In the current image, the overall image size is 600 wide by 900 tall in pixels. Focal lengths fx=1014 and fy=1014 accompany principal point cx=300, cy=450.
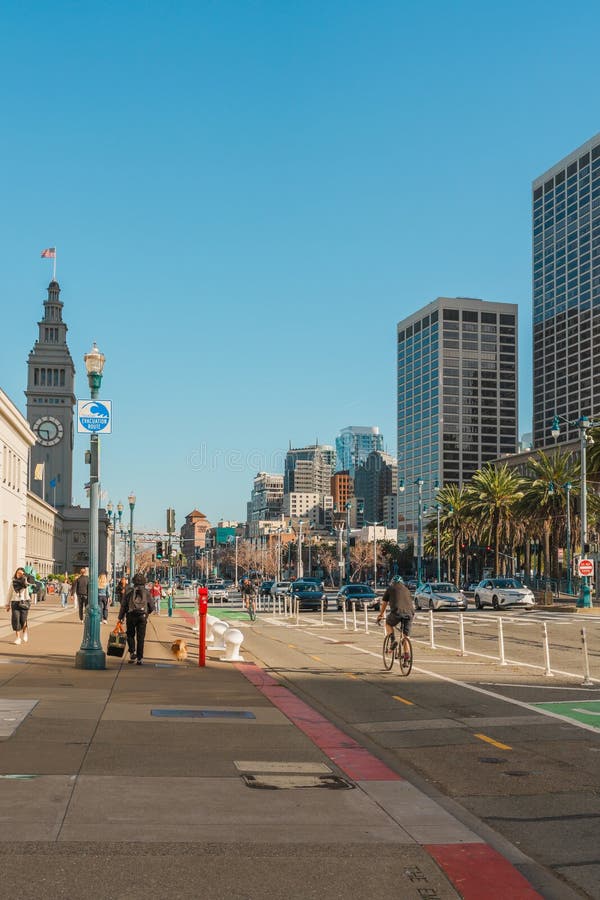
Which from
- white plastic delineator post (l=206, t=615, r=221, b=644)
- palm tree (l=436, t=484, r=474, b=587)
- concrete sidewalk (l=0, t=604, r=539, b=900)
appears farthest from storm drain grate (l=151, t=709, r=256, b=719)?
palm tree (l=436, t=484, r=474, b=587)

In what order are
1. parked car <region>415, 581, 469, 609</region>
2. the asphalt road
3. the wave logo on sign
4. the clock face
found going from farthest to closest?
the clock face → parked car <region>415, 581, 469, 609</region> → the wave logo on sign → the asphalt road

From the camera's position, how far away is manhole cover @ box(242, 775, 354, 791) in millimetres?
8555

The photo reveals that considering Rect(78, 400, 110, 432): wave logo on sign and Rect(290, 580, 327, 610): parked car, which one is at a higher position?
Rect(78, 400, 110, 432): wave logo on sign

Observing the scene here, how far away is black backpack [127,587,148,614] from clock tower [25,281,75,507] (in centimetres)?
12786

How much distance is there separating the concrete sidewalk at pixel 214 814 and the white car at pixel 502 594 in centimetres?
3870

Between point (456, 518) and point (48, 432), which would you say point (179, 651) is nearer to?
point (456, 518)

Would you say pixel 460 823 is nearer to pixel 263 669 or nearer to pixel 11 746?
pixel 11 746

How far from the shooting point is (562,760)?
10.2 m

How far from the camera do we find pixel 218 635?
979 inches

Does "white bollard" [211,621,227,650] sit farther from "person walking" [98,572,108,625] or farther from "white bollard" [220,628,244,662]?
"person walking" [98,572,108,625]

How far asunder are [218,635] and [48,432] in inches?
5009

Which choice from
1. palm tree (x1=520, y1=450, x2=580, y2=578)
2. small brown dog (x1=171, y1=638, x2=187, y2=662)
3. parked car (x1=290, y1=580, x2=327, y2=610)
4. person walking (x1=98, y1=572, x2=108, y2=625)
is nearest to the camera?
small brown dog (x1=171, y1=638, x2=187, y2=662)

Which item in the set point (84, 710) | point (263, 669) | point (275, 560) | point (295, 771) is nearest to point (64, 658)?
point (263, 669)

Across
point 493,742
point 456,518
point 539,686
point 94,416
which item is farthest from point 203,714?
point 456,518
